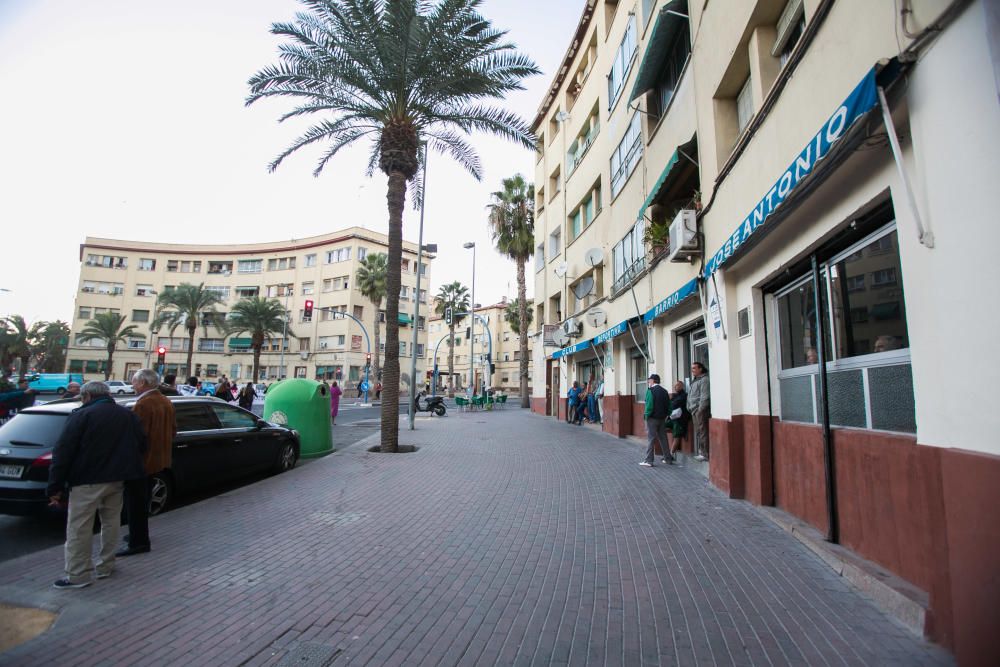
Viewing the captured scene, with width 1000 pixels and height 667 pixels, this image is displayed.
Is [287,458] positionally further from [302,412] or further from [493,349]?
[493,349]

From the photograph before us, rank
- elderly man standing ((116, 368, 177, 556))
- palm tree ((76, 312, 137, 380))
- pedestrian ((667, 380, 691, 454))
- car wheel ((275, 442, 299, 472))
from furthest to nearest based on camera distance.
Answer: palm tree ((76, 312, 137, 380))
pedestrian ((667, 380, 691, 454))
car wheel ((275, 442, 299, 472))
elderly man standing ((116, 368, 177, 556))

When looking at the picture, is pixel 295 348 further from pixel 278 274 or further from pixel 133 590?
pixel 133 590

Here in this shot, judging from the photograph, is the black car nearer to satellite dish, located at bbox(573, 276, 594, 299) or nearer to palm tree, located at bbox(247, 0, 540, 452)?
palm tree, located at bbox(247, 0, 540, 452)

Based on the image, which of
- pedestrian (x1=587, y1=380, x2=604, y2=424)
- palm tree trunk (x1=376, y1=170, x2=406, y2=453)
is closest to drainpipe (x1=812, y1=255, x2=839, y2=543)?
palm tree trunk (x1=376, y1=170, x2=406, y2=453)

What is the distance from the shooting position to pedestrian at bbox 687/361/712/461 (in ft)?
29.7

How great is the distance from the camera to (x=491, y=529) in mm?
5750

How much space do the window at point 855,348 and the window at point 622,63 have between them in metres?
11.5

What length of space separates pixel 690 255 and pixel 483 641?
7429mm

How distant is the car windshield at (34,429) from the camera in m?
5.70

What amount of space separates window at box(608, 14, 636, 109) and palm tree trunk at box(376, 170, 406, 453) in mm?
7857

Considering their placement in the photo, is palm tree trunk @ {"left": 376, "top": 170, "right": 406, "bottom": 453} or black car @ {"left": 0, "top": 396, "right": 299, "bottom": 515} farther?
palm tree trunk @ {"left": 376, "top": 170, "right": 406, "bottom": 453}

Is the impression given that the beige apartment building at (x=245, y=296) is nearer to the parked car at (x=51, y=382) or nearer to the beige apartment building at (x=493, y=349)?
the beige apartment building at (x=493, y=349)

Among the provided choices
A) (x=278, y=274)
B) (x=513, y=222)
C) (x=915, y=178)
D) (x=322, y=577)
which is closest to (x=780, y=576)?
(x=915, y=178)

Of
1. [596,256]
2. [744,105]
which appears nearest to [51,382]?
[596,256]
